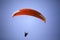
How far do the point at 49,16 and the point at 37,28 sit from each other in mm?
327

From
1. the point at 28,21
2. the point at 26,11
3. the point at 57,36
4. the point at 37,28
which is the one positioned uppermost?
the point at 26,11

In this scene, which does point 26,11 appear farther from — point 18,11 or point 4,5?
point 4,5

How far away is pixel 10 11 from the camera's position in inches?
79.9

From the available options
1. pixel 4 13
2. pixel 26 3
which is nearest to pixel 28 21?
pixel 26 3

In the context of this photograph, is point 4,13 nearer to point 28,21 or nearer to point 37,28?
point 28,21

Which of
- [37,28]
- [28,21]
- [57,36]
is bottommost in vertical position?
[57,36]

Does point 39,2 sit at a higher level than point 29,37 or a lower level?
higher

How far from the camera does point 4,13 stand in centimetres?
204

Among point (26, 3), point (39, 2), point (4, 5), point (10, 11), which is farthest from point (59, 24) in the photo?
point (4, 5)

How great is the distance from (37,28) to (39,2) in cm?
51

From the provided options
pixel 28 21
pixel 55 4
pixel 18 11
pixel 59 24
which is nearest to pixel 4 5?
pixel 18 11

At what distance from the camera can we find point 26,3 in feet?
6.67

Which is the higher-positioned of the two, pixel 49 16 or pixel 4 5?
pixel 4 5

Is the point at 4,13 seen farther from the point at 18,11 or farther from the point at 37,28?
the point at 37,28
